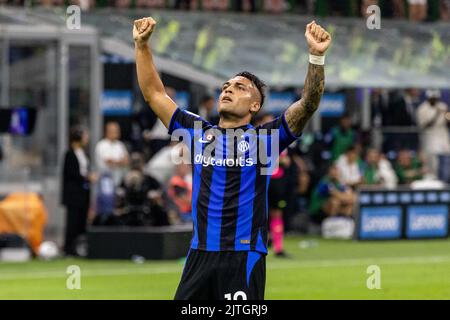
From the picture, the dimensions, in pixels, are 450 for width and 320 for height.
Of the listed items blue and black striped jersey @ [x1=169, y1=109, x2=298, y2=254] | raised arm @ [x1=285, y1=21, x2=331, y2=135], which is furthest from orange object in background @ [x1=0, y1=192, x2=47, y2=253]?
raised arm @ [x1=285, y1=21, x2=331, y2=135]

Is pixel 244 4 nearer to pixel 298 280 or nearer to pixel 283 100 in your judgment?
pixel 283 100

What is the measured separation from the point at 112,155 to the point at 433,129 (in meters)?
7.69

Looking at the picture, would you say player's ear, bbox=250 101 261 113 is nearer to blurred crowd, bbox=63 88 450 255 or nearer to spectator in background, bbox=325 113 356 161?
blurred crowd, bbox=63 88 450 255

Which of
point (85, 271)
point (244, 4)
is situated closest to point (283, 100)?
point (244, 4)

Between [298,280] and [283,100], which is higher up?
[283,100]

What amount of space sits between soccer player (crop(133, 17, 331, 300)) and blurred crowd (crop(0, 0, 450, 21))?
18.7m

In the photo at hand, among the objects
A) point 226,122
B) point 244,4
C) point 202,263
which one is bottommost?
point 202,263

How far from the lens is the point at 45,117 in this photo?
75.4ft

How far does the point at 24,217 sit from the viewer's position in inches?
822

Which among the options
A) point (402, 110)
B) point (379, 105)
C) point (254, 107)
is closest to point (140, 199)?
point (402, 110)

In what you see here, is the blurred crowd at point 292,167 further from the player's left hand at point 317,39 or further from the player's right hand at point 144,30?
the player's left hand at point 317,39

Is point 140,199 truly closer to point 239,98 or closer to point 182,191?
point 182,191

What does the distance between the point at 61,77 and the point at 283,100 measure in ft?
22.1

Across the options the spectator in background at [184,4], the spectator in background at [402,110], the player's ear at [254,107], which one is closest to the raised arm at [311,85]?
the player's ear at [254,107]
